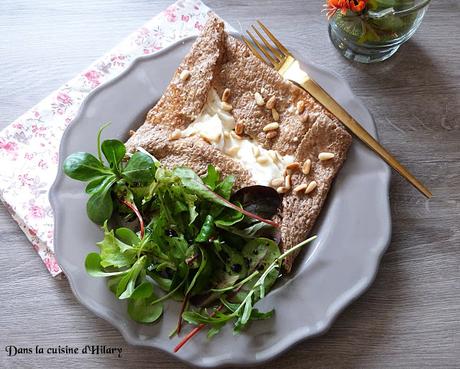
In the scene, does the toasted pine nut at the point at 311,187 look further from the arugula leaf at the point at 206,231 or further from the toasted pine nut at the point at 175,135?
the toasted pine nut at the point at 175,135

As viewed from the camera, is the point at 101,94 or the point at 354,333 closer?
the point at 354,333

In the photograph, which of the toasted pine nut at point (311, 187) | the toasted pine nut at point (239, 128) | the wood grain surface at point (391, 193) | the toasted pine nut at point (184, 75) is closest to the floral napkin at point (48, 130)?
the wood grain surface at point (391, 193)

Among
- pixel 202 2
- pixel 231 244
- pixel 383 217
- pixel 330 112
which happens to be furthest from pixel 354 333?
pixel 202 2

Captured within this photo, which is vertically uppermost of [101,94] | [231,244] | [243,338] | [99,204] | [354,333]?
[101,94]

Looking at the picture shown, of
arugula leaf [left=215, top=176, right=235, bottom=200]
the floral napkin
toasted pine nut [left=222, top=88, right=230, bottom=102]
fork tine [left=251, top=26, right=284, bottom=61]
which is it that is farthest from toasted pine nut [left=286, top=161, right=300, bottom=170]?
the floral napkin

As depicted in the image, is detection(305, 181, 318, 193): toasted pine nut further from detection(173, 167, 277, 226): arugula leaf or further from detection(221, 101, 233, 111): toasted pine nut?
detection(221, 101, 233, 111): toasted pine nut

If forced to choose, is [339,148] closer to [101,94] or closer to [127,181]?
[127,181]
